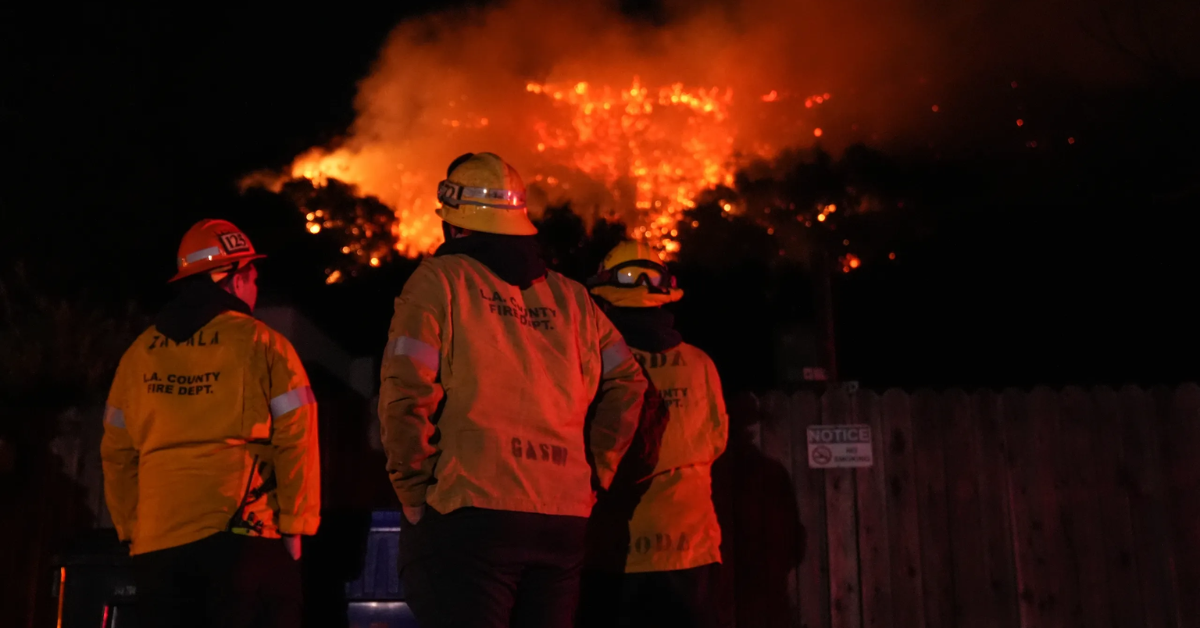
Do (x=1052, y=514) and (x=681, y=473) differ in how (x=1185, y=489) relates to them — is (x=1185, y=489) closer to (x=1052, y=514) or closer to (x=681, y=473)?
(x=1052, y=514)

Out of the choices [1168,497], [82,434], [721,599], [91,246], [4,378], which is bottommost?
[721,599]

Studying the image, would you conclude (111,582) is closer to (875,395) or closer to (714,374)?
(714,374)

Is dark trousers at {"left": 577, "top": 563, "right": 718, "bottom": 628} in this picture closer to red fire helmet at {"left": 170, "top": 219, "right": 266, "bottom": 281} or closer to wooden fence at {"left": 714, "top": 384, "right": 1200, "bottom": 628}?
red fire helmet at {"left": 170, "top": 219, "right": 266, "bottom": 281}

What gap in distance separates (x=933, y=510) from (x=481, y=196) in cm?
496

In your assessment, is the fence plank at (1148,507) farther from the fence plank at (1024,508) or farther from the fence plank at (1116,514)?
the fence plank at (1024,508)

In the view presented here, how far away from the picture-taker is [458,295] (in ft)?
9.59

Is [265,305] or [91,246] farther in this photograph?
[265,305]

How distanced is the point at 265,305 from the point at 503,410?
14630mm

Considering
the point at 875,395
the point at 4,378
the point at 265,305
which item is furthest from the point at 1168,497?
the point at 265,305

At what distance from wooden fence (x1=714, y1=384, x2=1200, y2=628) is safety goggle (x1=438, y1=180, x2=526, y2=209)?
A: 13.7 ft

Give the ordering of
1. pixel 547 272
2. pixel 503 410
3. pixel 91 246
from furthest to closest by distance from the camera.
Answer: pixel 91 246 → pixel 547 272 → pixel 503 410

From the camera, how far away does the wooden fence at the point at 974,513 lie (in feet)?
22.2

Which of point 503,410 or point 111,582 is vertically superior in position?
point 503,410

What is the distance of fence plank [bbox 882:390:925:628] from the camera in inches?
268
